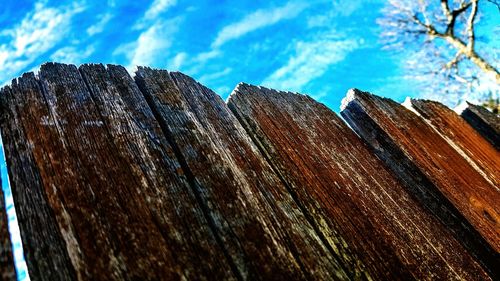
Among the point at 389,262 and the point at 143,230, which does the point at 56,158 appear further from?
the point at 389,262

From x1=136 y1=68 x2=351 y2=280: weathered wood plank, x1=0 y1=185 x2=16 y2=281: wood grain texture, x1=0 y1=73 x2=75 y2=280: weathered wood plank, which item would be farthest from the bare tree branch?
x1=0 y1=185 x2=16 y2=281: wood grain texture

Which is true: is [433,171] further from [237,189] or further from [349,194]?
[237,189]

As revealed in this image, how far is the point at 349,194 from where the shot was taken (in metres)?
1.39

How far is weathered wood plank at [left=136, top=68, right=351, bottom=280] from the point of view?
0.98 metres

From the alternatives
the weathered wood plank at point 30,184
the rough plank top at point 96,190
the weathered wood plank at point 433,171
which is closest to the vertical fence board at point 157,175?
the rough plank top at point 96,190

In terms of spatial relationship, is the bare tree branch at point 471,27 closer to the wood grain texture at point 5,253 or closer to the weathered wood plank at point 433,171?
the weathered wood plank at point 433,171

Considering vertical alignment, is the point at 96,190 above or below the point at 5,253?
above

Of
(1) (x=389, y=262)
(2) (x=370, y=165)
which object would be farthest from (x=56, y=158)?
(2) (x=370, y=165)

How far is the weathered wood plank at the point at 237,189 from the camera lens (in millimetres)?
983

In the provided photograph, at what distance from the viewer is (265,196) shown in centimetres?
115

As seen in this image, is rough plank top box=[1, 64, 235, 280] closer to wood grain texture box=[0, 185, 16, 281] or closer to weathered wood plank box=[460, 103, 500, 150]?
wood grain texture box=[0, 185, 16, 281]

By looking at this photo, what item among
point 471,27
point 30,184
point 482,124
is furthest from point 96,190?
point 471,27

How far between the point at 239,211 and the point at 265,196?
12 centimetres

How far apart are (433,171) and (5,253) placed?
1.66m
